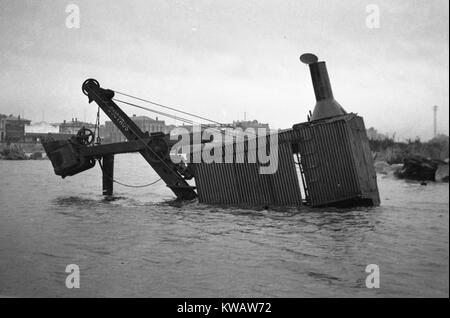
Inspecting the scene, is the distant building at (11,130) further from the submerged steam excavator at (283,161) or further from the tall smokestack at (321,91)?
the tall smokestack at (321,91)

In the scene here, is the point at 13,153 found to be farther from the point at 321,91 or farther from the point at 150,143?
the point at 321,91

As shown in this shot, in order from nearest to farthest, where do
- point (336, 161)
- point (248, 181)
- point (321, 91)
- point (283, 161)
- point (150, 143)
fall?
point (336, 161), point (283, 161), point (248, 181), point (321, 91), point (150, 143)

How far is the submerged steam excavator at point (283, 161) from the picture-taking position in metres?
13.8

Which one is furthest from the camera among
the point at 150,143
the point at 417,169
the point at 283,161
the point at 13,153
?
the point at 13,153

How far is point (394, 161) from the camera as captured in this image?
2720 centimetres

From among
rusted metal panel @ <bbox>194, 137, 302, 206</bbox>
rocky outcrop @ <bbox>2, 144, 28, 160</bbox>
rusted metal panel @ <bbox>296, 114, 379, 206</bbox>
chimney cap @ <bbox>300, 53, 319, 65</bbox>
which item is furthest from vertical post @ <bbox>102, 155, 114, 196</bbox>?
rocky outcrop @ <bbox>2, 144, 28, 160</bbox>

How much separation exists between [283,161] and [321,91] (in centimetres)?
352

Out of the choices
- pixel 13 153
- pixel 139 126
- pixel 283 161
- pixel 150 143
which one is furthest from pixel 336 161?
pixel 139 126

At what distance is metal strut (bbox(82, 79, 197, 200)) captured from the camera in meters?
18.0

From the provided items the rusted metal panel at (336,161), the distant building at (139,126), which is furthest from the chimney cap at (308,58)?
the distant building at (139,126)

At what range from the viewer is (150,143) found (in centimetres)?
1800
